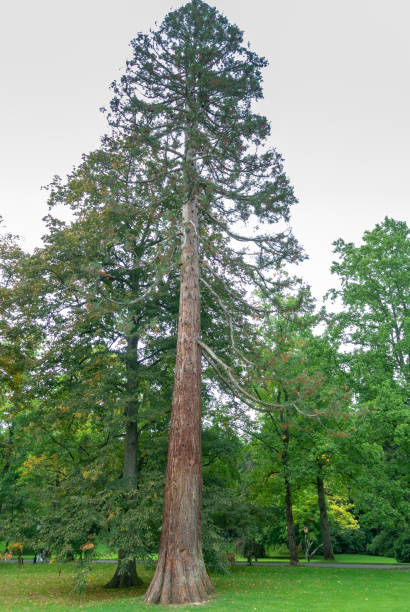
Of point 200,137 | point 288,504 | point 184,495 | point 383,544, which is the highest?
point 200,137

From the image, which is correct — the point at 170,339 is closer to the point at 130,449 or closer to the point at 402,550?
the point at 130,449

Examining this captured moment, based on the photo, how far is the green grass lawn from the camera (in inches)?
328

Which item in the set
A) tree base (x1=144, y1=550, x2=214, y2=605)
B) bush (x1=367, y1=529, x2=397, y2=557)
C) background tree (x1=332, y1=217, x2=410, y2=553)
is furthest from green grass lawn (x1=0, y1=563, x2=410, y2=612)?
bush (x1=367, y1=529, x2=397, y2=557)

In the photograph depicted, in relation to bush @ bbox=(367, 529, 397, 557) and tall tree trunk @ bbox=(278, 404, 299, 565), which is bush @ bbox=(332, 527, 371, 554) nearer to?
bush @ bbox=(367, 529, 397, 557)

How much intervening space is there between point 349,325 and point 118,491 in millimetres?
11789

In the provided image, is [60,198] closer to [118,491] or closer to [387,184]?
[118,491]

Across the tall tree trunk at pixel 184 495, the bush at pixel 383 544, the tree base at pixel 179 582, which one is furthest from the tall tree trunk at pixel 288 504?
the bush at pixel 383 544

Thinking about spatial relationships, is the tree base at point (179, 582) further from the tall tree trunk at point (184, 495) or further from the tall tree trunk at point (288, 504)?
the tall tree trunk at point (288, 504)

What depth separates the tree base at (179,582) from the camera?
8.46 m

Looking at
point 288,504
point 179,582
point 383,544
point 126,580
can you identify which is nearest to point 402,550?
point 383,544

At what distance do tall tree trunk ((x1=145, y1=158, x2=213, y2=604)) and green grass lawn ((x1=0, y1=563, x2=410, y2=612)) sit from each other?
476 mm

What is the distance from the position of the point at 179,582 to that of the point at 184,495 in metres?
1.64

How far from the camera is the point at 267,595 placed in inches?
398

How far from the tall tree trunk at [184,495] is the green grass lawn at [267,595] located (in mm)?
476
